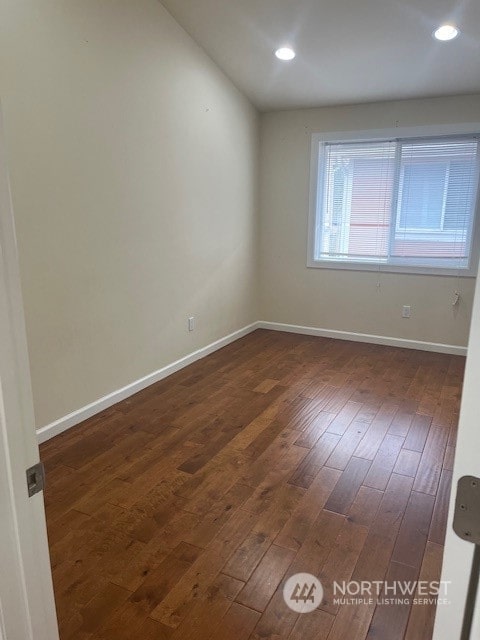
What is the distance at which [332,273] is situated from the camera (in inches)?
195

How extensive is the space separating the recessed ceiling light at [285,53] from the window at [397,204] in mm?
1090

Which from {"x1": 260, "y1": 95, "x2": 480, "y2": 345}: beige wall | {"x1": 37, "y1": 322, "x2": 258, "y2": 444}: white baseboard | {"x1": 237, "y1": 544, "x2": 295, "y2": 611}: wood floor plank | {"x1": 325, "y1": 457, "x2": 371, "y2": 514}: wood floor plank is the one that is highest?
{"x1": 260, "y1": 95, "x2": 480, "y2": 345}: beige wall

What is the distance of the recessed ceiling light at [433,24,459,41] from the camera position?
10.4ft

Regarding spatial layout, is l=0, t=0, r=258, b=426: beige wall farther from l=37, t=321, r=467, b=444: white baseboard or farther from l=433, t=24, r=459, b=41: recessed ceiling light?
l=433, t=24, r=459, b=41: recessed ceiling light

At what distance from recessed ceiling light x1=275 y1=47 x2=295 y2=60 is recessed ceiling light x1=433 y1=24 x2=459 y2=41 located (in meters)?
1.11

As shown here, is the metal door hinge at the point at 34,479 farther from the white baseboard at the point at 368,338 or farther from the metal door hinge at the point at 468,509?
the white baseboard at the point at 368,338

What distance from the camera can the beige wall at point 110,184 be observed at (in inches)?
95.7

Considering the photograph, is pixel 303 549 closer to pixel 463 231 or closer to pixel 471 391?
pixel 471 391

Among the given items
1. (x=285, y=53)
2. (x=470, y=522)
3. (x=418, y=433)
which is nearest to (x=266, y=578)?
(x=470, y=522)

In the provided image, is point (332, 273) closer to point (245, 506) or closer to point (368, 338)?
point (368, 338)

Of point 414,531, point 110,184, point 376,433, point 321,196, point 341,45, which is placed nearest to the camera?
point 414,531

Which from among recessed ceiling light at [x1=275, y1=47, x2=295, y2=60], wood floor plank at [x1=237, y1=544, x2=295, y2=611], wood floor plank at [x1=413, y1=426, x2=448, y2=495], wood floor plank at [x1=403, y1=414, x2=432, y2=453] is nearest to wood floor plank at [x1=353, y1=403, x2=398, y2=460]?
wood floor plank at [x1=403, y1=414, x2=432, y2=453]

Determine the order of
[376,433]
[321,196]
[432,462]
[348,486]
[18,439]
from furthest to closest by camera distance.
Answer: [321,196] < [376,433] < [432,462] < [348,486] < [18,439]

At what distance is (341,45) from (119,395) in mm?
3218
